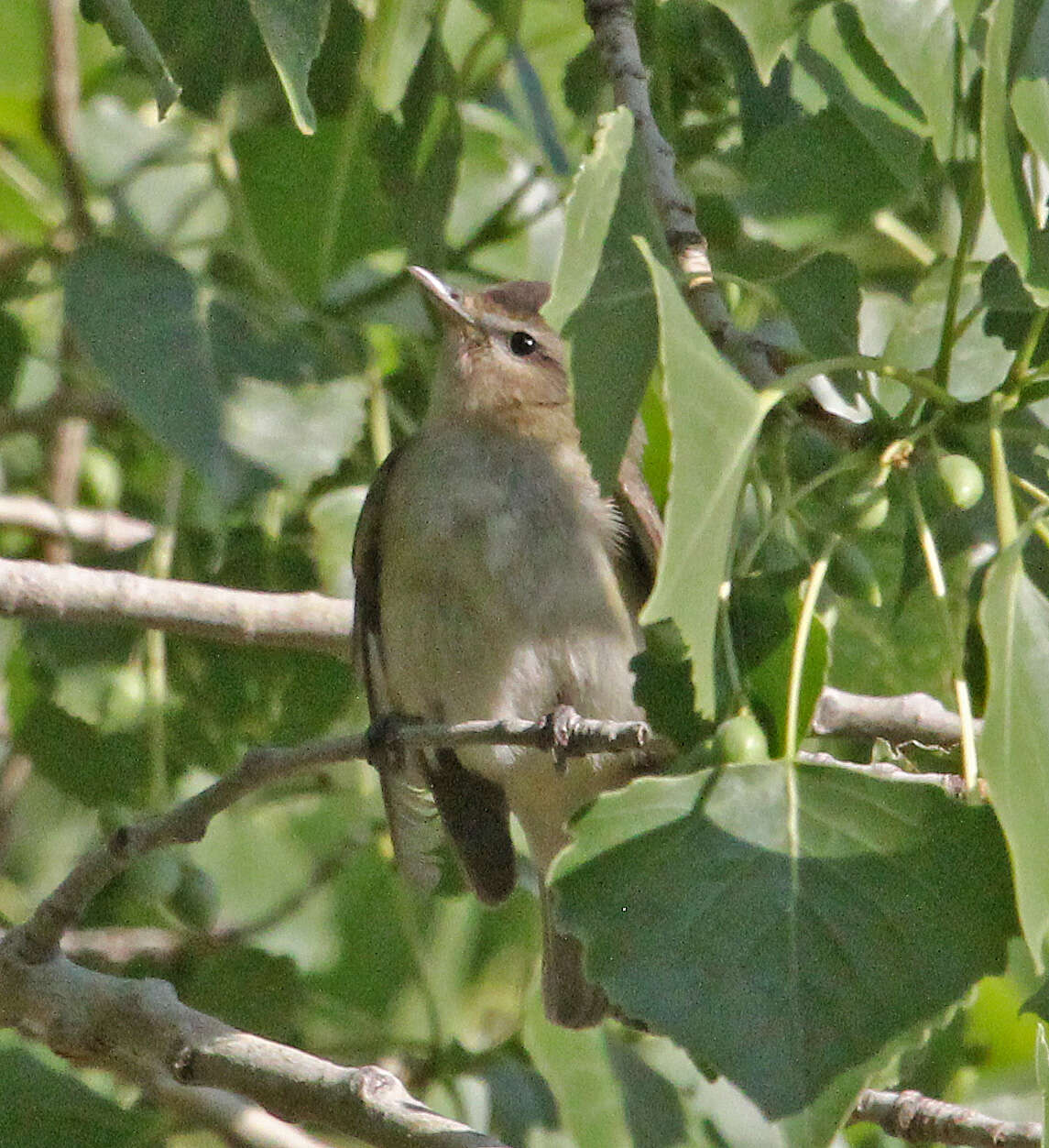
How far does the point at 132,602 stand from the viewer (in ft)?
11.4

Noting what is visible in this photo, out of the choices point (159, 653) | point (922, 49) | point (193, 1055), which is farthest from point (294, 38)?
point (159, 653)

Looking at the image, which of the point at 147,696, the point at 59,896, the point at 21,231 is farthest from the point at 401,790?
the point at 21,231

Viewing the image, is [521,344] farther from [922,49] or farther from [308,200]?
[922,49]

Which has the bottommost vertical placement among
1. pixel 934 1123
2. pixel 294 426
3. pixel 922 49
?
pixel 934 1123

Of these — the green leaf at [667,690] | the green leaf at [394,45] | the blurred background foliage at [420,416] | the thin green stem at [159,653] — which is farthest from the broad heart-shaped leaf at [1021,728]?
the thin green stem at [159,653]

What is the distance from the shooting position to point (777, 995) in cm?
214

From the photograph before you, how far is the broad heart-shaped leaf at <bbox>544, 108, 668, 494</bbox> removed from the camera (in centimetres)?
211

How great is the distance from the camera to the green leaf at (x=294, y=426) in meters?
3.59

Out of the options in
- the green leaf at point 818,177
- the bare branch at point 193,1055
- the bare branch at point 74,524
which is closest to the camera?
the bare branch at point 193,1055

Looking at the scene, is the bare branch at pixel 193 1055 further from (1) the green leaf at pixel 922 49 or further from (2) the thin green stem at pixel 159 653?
(1) the green leaf at pixel 922 49

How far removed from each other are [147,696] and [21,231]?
1411 mm

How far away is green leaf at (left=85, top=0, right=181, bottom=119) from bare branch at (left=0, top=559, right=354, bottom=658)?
1191 millimetres

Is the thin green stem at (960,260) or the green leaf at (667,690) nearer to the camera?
the green leaf at (667,690)

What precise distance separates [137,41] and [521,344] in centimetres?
203
